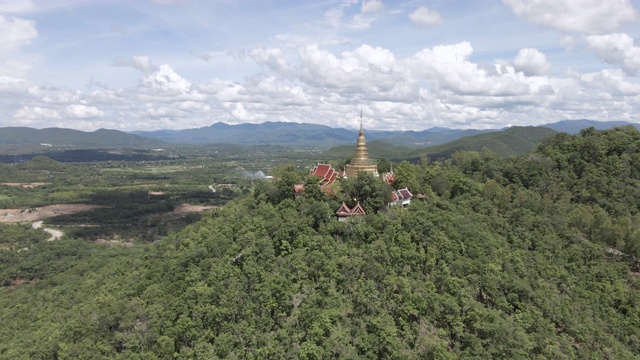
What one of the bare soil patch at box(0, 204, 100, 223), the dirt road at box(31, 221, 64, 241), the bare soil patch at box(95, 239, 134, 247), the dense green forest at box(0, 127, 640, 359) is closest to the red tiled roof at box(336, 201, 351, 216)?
the dense green forest at box(0, 127, 640, 359)

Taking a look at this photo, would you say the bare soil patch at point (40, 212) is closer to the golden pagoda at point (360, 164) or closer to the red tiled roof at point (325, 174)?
the red tiled roof at point (325, 174)

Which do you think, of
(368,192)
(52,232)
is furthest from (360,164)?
(52,232)

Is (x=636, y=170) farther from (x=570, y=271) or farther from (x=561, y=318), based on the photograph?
(x=561, y=318)

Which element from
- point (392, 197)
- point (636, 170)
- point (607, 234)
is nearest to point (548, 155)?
point (636, 170)

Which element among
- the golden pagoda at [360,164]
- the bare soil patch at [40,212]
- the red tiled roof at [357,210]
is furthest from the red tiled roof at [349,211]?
the bare soil patch at [40,212]

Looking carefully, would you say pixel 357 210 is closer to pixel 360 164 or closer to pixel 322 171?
pixel 360 164

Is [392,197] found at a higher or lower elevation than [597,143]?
lower
